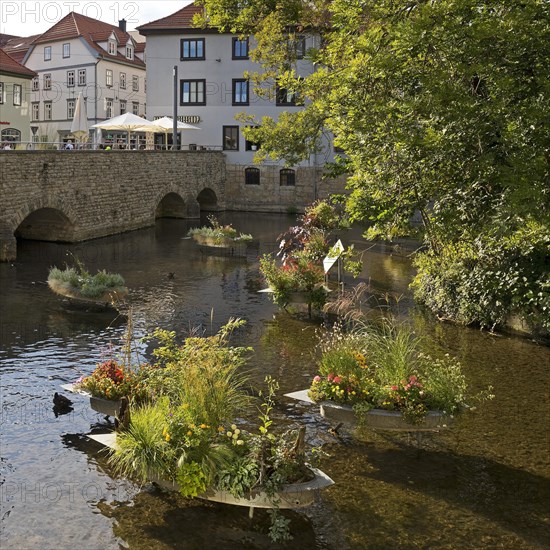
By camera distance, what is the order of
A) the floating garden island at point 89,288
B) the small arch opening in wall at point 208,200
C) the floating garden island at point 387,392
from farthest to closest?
the small arch opening in wall at point 208,200 → the floating garden island at point 89,288 → the floating garden island at point 387,392

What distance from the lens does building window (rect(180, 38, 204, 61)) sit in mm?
49094

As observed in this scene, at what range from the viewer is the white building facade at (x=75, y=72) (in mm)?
60125

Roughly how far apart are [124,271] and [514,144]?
15242 millimetres

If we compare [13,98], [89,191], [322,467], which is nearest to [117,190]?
[89,191]

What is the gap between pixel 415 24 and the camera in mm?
13070

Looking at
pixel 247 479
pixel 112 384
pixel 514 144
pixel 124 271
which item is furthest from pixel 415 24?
pixel 124 271

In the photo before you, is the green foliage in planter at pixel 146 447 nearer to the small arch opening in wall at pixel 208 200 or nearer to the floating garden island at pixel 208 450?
the floating garden island at pixel 208 450

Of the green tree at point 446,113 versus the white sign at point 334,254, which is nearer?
the green tree at point 446,113

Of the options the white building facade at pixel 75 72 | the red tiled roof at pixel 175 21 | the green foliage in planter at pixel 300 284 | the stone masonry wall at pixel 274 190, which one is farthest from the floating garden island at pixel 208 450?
the white building facade at pixel 75 72

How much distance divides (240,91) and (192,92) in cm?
317

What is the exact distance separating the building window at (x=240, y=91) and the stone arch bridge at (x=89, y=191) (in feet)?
20.7

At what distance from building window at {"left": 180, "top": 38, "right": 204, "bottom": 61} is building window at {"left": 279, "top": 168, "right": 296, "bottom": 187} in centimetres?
914

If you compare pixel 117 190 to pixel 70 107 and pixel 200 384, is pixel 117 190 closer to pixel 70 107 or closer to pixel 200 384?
pixel 200 384

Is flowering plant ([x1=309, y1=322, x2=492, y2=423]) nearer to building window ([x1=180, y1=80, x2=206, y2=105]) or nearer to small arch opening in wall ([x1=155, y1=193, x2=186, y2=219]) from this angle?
small arch opening in wall ([x1=155, y1=193, x2=186, y2=219])
